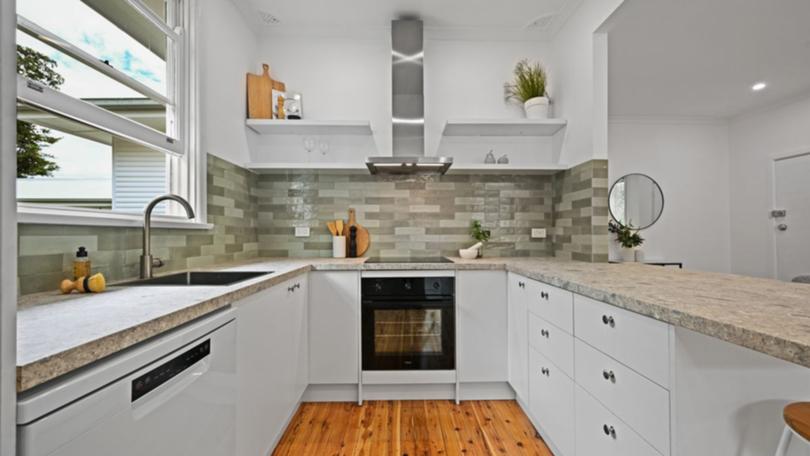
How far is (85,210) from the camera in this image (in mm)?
1247

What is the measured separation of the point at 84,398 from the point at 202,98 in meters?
1.86

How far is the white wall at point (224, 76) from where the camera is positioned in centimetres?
202

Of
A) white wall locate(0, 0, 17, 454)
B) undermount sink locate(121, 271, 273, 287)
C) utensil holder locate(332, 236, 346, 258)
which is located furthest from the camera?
utensil holder locate(332, 236, 346, 258)

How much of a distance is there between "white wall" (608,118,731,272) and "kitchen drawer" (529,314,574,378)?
349 cm

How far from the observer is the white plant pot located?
Result: 8.52 feet

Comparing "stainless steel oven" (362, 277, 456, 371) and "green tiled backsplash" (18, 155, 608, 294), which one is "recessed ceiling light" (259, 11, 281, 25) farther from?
"stainless steel oven" (362, 277, 456, 371)

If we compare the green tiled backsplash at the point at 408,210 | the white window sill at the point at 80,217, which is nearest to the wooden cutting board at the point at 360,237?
the green tiled backsplash at the point at 408,210

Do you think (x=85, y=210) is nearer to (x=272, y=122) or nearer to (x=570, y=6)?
(x=272, y=122)

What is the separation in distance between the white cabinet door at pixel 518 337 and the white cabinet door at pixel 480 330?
2.3 inches

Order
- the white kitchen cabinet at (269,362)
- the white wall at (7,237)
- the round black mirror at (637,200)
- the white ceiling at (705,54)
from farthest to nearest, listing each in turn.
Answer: the round black mirror at (637,200), the white ceiling at (705,54), the white kitchen cabinet at (269,362), the white wall at (7,237)

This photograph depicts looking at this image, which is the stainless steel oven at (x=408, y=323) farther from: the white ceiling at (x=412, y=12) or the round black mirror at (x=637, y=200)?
the round black mirror at (x=637, y=200)

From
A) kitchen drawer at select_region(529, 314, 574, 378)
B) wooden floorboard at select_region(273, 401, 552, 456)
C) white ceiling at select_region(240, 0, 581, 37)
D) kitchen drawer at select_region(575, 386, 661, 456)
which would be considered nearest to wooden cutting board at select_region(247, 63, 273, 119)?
white ceiling at select_region(240, 0, 581, 37)

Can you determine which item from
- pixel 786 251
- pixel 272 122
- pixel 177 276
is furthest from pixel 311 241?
pixel 786 251

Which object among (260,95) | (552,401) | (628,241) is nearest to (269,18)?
(260,95)
